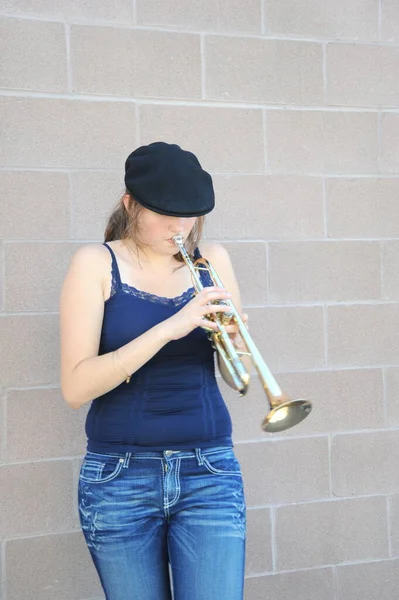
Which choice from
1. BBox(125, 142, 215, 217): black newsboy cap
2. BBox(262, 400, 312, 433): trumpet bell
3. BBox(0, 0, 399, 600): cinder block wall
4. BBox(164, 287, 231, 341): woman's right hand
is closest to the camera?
BBox(262, 400, 312, 433): trumpet bell

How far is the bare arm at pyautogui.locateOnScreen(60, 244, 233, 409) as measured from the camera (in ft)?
5.64

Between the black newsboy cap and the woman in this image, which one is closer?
the woman

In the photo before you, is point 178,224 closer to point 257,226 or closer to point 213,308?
point 213,308

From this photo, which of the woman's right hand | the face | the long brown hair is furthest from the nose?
the woman's right hand

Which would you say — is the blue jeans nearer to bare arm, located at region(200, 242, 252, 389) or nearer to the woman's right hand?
the woman's right hand

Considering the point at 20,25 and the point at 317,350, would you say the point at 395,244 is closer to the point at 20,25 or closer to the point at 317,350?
the point at 317,350

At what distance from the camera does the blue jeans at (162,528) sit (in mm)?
1721

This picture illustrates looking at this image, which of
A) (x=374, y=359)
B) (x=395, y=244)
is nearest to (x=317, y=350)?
(x=374, y=359)

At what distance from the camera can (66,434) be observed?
250cm

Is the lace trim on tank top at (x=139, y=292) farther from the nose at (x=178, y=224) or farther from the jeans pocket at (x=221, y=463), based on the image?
the jeans pocket at (x=221, y=463)

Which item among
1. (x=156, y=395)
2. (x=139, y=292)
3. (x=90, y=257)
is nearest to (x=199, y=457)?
(x=156, y=395)

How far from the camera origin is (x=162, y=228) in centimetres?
190

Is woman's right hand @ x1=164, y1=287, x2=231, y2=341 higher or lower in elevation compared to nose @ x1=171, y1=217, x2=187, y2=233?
lower

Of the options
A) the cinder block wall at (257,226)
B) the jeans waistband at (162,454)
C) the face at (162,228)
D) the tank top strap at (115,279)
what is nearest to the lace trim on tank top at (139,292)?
the tank top strap at (115,279)
